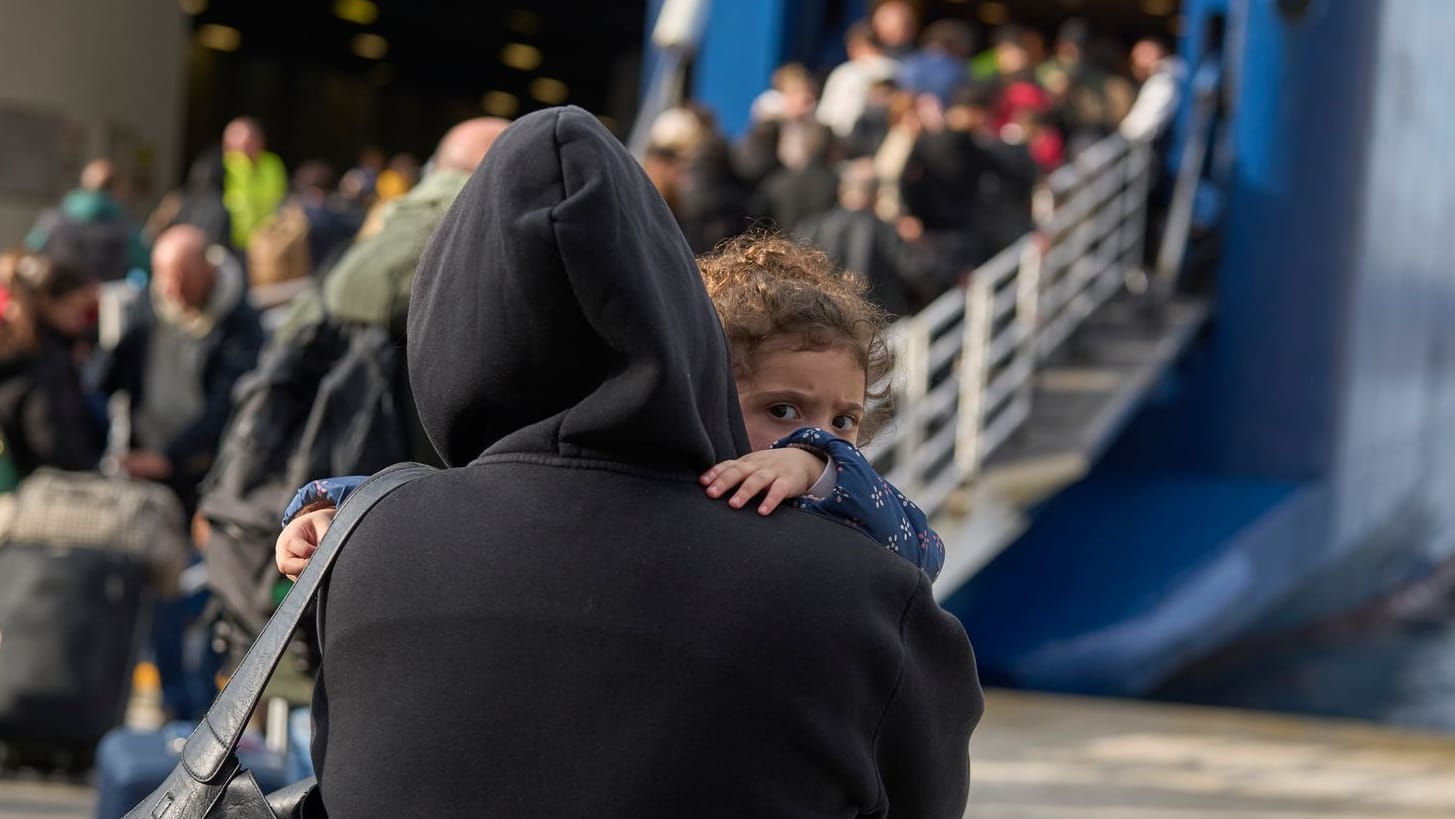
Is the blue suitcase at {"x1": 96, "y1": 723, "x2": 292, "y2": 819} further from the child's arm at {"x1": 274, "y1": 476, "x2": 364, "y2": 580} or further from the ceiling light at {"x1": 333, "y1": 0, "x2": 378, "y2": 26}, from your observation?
the ceiling light at {"x1": 333, "y1": 0, "x2": 378, "y2": 26}

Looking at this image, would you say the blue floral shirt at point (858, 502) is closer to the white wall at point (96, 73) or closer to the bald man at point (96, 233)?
the bald man at point (96, 233)

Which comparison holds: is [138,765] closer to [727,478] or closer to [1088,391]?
[727,478]

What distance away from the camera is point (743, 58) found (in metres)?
11.5

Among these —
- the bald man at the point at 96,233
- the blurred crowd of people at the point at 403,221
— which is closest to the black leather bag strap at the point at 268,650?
the blurred crowd of people at the point at 403,221

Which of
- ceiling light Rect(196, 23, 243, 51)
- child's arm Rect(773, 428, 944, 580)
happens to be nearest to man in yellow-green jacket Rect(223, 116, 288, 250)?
child's arm Rect(773, 428, 944, 580)

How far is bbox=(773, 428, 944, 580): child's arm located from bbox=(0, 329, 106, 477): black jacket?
14.8ft

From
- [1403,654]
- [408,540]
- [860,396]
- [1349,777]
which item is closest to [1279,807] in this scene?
[1349,777]

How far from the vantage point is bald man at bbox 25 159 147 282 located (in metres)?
8.61

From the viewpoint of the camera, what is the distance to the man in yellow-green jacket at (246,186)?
10891 millimetres

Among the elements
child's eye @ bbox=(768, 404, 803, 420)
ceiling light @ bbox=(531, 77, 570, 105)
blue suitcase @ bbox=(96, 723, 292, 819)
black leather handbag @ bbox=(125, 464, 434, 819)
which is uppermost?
child's eye @ bbox=(768, 404, 803, 420)

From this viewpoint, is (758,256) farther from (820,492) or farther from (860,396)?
(820,492)

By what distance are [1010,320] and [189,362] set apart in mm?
4307

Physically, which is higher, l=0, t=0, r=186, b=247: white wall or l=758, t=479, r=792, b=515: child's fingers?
l=758, t=479, r=792, b=515: child's fingers

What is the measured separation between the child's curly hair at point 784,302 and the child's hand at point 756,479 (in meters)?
0.36
